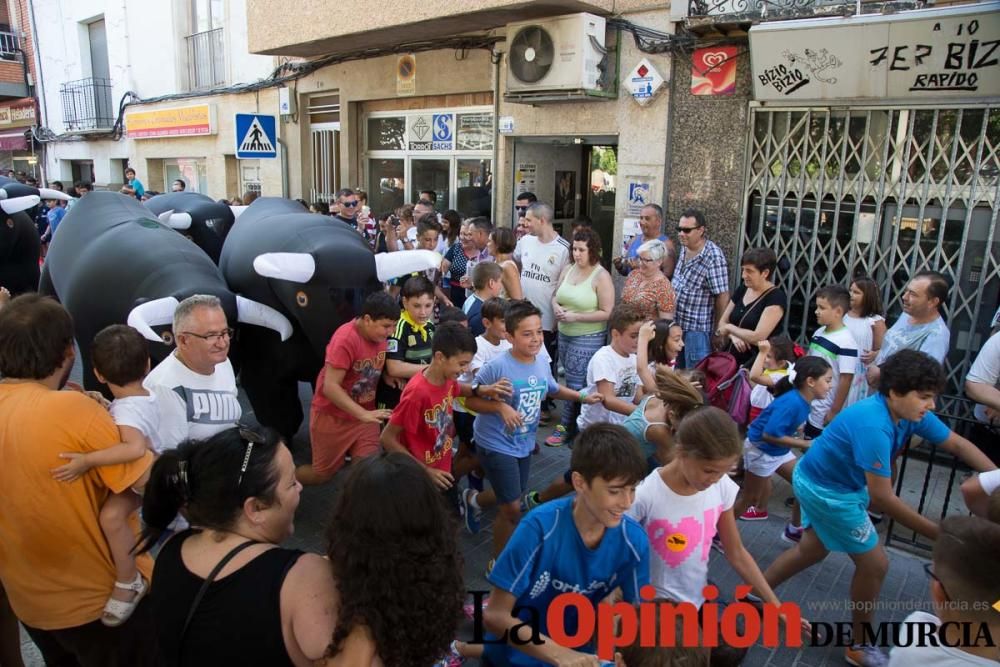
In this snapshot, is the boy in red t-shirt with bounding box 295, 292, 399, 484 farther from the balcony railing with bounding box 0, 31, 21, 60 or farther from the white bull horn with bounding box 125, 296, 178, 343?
the balcony railing with bounding box 0, 31, 21, 60

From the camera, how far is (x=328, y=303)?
4.24 metres

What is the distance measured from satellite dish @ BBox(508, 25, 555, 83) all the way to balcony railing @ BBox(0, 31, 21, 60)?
18026 mm

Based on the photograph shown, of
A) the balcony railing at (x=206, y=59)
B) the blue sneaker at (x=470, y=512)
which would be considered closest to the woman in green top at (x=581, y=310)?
the blue sneaker at (x=470, y=512)

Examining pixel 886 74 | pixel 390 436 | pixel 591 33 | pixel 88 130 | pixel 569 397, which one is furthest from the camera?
pixel 88 130

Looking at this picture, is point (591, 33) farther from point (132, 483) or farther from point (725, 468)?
point (132, 483)

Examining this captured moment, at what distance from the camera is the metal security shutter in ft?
17.9

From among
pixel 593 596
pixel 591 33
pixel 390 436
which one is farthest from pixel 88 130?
pixel 593 596

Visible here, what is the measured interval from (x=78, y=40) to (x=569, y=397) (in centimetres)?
1810

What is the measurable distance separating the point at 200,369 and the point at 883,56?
539 centimetres

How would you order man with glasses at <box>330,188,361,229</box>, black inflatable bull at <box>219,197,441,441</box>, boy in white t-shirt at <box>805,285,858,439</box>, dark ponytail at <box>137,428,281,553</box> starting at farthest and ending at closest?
man with glasses at <box>330,188,361,229</box>
boy in white t-shirt at <box>805,285,858,439</box>
black inflatable bull at <box>219,197,441,441</box>
dark ponytail at <box>137,428,281,553</box>

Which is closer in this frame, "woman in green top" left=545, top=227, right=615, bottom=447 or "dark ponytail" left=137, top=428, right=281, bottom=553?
"dark ponytail" left=137, top=428, right=281, bottom=553

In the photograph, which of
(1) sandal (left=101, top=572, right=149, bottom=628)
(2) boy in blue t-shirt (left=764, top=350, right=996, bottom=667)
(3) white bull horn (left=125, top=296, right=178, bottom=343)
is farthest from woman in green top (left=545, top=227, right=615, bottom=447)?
(1) sandal (left=101, top=572, right=149, bottom=628)

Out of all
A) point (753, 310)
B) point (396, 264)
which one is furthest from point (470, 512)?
point (753, 310)

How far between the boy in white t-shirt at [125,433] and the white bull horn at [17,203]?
5110mm
